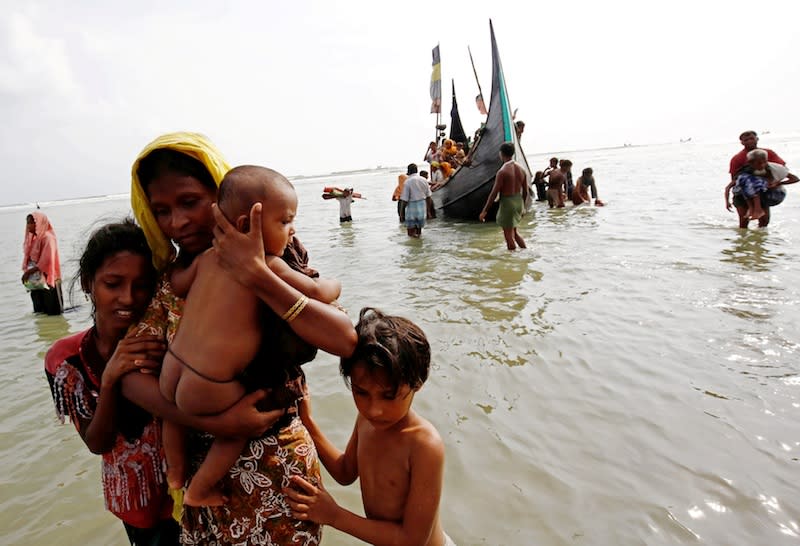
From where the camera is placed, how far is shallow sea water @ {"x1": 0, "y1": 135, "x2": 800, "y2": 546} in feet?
6.87

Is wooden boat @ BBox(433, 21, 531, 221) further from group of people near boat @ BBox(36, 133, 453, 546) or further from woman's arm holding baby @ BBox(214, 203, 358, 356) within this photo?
woman's arm holding baby @ BBox(214, 203, 358, 356)

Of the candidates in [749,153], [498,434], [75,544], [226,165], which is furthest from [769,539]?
[749,153]

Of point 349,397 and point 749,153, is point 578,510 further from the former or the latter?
point 749,153

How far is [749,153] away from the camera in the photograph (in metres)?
7.33

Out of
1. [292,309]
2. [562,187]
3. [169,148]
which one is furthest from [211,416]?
[562,187]

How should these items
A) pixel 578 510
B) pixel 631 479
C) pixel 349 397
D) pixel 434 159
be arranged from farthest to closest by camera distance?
pixel 434 159
pixel 349 397
pixel 631 479
pixel 578 510

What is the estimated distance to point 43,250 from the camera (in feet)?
21.7

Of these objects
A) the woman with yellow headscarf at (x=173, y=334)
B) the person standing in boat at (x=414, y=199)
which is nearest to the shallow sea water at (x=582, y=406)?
the woman with yellow headscarf at (x=173, y=334)

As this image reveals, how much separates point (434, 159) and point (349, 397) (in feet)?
39.2

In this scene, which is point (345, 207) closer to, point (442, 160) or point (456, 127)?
point (442, 160)

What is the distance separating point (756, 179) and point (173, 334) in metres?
8.98

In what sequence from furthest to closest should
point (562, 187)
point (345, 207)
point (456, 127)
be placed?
point (456, 127) → point (345, 207) → point (562, 187)

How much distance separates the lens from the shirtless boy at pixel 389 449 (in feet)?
3.89

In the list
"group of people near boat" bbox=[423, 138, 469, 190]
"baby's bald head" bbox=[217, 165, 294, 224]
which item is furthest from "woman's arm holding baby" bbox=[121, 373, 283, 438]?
"group of people near boat" bbox=[423, 138, 469, 190]
